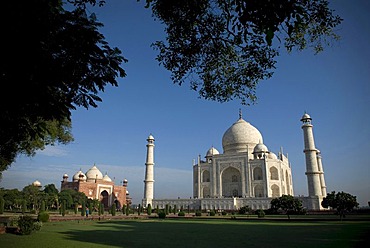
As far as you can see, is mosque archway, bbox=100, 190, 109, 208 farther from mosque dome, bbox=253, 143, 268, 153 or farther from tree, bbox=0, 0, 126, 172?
tree, bbox=0, 0, 126, 172

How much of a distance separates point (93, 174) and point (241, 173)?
27.2 metres

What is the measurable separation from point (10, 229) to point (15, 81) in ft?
34.1

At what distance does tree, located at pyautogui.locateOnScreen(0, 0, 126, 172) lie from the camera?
389 cm

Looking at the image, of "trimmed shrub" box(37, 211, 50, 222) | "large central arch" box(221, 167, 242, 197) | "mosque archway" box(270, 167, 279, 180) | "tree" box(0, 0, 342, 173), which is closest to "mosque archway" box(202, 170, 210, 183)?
"large central arch" box(221, 167, 242, 197)

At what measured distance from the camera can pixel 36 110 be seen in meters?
4.86

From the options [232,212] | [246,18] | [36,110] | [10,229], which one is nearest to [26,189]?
[232,212]

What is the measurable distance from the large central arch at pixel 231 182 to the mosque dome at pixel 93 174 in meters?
23.0

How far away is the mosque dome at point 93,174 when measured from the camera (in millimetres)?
52469

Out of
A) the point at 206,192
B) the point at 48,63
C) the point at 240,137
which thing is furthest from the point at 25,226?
the point at 240,137

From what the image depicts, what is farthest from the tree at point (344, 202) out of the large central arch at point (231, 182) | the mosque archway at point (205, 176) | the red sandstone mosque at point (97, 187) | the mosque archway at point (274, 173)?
the red sandstone mosque at point (97, 187)

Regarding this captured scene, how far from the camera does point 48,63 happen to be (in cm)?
436

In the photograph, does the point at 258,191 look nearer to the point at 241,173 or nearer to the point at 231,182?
the point at 241,173

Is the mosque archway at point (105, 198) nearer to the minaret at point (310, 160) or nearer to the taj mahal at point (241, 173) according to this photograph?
the taj mahal at point (241, 173)

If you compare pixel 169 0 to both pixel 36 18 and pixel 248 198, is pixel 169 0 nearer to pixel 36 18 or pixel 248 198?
pixel 36 18
